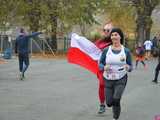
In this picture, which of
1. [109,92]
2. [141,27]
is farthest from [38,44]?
[109,92]

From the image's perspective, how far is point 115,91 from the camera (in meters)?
10.6

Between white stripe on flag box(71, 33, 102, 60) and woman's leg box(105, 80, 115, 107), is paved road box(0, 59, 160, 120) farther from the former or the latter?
white stripe on flag box(71, 33, 102, 60)

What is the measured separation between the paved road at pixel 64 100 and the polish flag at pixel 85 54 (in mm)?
976

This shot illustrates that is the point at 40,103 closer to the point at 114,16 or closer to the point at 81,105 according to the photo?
the point at 81,105

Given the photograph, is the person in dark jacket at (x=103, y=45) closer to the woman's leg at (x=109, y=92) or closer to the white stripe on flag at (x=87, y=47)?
the white stripe on flag at (x=87, y=47)

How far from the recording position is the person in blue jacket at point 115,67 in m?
10.5

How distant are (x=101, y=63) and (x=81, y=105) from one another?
3.10 meters

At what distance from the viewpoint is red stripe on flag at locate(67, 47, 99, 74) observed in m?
12.5

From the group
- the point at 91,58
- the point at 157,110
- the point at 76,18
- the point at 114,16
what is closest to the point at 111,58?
the point at 91,58

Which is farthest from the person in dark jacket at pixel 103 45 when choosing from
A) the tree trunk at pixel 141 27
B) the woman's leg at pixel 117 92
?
the tree trunk at pixel 141 27

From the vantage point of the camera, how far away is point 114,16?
189ft

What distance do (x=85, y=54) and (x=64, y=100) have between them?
7.35 feet

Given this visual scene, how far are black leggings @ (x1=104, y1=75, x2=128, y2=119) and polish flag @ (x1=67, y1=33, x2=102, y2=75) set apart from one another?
1521mm

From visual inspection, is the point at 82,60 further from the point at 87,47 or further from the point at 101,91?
the point at 101,91
